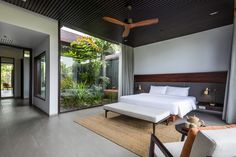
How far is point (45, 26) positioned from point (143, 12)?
301cm

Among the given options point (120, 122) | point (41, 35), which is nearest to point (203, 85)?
point (120, 122)

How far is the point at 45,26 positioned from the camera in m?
3.95

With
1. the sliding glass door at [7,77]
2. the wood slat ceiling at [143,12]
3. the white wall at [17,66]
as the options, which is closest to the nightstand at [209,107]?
the wood slat ceiling at [143,12]

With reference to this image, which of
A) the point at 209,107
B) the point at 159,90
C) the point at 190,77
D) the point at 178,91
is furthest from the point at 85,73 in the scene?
the point at 209,107

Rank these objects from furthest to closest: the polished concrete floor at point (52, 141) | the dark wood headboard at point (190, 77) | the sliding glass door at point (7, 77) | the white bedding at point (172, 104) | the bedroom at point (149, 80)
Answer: the sliding glass door at point (7, 77) → the dark wood headboard at point (190, 77) → the white bedding at point (172, 104) → the bedroom at point (149, 80) → the polished concrete floor at point (52, 141)

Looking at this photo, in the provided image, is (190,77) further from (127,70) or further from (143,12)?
(143,12)

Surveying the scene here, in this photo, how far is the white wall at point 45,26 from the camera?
3266mm

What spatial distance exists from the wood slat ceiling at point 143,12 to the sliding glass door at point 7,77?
570cm

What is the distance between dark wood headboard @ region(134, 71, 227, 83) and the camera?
14.0 ft

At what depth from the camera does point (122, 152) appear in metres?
2.18

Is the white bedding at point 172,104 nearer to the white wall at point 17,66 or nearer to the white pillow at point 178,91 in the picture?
the white pillow at point 178,91

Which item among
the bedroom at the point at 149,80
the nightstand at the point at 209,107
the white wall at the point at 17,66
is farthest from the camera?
the white wall at the point at 17,66

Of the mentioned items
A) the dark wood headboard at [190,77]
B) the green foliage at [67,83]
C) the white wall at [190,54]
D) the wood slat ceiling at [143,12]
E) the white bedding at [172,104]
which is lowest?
the white bedding at [172,104]

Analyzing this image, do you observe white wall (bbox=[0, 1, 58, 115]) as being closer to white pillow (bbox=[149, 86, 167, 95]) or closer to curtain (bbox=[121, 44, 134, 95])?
curtain (bbox=[121, 44, 134, 95])
